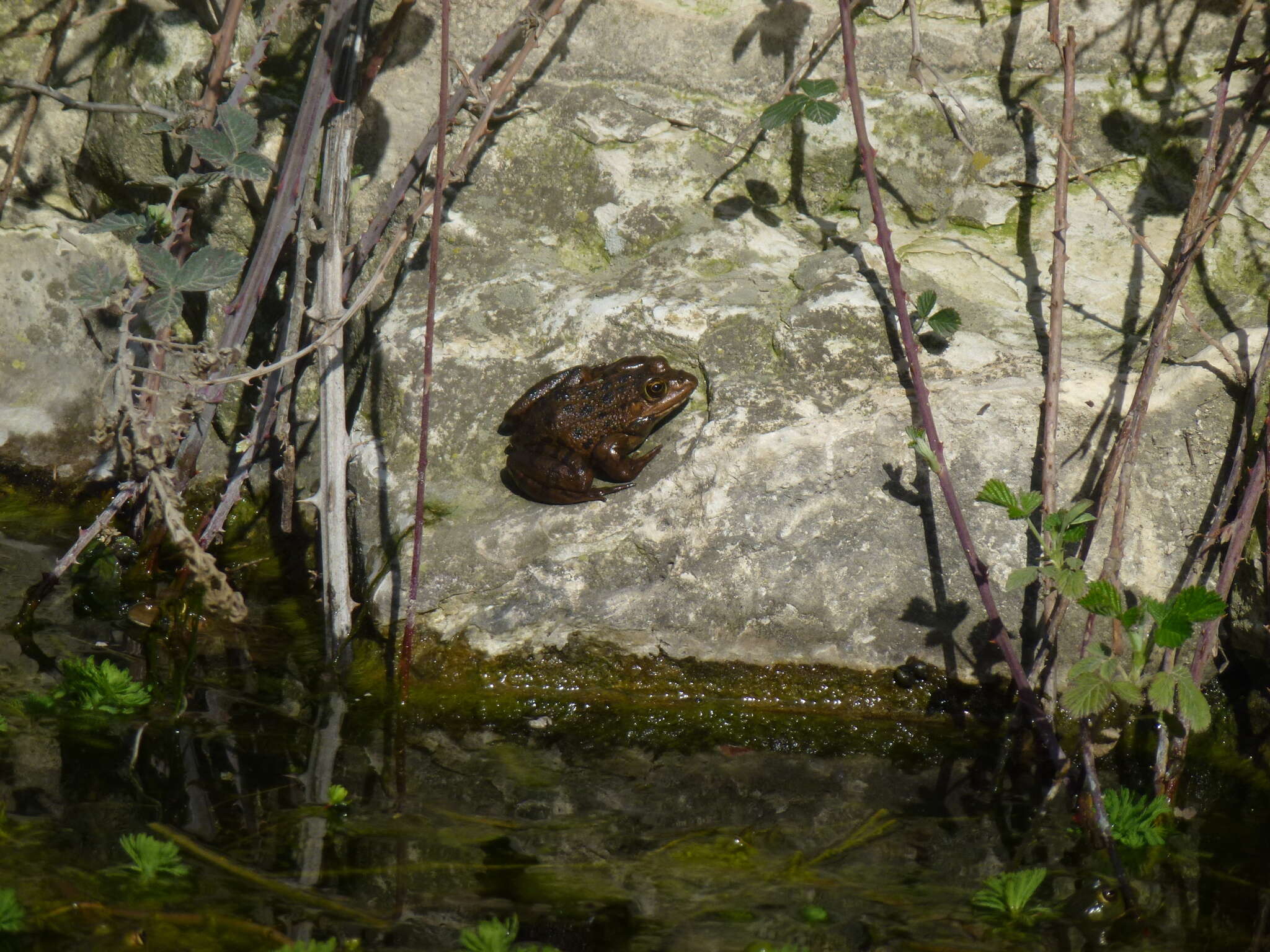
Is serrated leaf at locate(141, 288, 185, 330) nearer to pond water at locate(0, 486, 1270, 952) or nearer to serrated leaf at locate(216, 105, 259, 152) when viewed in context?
serrated leaf at locate(216, 105, 259, 152)

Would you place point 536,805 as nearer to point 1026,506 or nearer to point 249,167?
point 1026,506

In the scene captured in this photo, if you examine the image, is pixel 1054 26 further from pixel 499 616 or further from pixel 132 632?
pixel 132 632

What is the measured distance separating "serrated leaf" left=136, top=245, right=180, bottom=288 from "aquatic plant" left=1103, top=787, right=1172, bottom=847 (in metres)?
3.63

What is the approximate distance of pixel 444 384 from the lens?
161 inches

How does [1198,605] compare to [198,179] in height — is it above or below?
below

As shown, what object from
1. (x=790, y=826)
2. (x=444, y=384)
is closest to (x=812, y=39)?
(x=444, y=384)

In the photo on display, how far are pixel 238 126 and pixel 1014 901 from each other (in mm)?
3676

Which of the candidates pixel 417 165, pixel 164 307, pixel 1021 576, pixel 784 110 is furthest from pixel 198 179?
pixel 1021 576

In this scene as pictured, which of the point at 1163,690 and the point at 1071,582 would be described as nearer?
the point at 1163,690

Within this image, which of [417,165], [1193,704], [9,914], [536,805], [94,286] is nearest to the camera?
[9,914]

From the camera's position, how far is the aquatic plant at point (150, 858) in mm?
2562

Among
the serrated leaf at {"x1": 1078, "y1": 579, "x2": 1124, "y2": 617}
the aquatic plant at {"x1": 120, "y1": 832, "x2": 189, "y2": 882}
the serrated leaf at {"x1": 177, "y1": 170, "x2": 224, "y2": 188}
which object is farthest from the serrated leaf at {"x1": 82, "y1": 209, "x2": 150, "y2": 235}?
the serrated leaf at {"x1": 1078, "y1": 579, "x2": 1124, "y2": 617}

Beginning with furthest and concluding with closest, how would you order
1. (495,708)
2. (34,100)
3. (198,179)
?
1. (34,100)
2. (198,179)
3. (495,708)

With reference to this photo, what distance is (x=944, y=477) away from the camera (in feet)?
10.6
